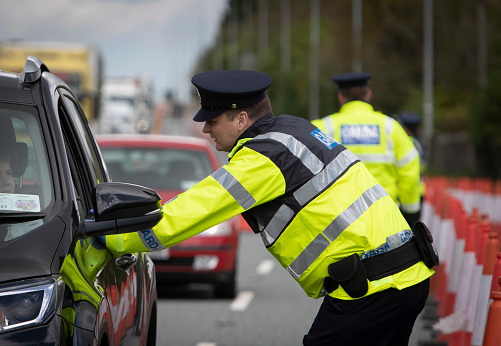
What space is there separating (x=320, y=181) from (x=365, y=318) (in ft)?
1.80

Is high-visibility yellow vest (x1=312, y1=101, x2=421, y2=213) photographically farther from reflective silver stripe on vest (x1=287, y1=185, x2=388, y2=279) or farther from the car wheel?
reflective silver stripe on vest (x1=287, y1=185, x2=388, y2=279)

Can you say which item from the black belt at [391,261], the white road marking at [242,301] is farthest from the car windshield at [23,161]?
the white road marking at [242,301]

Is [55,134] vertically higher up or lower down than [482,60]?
higher up

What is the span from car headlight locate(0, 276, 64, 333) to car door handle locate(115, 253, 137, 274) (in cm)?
109

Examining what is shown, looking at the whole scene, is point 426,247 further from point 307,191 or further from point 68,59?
point 68,59

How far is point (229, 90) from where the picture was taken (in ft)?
13.7

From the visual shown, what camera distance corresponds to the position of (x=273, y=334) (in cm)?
888

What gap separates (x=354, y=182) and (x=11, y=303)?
1.48 meters

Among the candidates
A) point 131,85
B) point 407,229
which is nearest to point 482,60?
→ point 131,85

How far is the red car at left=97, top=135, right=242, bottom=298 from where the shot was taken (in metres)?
10.8

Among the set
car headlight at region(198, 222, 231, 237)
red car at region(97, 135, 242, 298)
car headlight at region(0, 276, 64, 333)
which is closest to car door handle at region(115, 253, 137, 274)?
car headlight at region(0, 276, 64, 333)

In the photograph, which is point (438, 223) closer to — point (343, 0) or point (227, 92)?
point (227, 92)

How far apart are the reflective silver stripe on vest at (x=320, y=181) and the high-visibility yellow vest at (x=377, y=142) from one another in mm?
4584

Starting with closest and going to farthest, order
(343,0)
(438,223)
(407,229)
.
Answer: (407,229)
(438,223)
(343,0)
